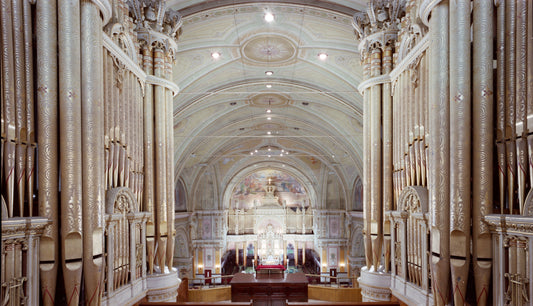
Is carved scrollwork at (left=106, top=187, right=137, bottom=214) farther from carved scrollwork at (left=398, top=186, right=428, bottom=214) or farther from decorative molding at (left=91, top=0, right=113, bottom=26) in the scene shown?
carved scrollwork at (left=398, top=186, right=428, bottom=214)

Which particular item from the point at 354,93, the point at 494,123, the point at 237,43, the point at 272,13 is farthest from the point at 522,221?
the point at 354,93

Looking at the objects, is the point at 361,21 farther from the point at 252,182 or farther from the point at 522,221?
the point at 252,182

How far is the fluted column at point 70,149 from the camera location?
218 inches

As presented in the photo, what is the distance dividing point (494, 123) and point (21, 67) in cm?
650

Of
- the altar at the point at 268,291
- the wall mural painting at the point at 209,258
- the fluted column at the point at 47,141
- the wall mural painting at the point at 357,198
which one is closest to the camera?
the fluted column at the point at 47,141

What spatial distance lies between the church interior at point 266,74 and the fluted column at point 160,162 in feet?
0.12

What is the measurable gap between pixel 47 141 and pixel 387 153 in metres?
7.20

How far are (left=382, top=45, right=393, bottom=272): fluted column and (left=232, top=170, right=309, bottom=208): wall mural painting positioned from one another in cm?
2649

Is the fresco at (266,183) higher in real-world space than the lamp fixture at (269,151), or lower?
lower

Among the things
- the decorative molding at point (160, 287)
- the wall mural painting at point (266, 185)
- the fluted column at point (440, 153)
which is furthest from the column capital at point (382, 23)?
the wall mural painting at point (266, 185)

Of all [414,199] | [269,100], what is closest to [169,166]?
[414,199]

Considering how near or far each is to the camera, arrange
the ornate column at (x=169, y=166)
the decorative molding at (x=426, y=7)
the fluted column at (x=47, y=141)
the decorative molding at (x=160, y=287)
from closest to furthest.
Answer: the fluted column at (x=47, y=141), the decorative molding at (x=426, y=7), the decorative molding at (x=160, y=287), the ornate column at (x=169, y=166)

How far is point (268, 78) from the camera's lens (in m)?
17.7

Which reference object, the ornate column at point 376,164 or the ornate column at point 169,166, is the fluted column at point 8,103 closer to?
the ornate column at point 169,166
